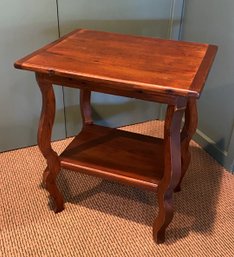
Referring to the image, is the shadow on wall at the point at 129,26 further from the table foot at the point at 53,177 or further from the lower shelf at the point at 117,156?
the table foot at the point at 53,177

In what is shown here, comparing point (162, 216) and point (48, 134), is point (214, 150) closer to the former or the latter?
point (162, 216)

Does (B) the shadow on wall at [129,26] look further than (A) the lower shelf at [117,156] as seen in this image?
Yes

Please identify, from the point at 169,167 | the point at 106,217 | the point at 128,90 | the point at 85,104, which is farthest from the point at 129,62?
the point at 106,217

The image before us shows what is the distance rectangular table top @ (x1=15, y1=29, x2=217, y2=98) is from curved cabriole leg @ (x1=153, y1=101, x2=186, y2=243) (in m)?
0.08

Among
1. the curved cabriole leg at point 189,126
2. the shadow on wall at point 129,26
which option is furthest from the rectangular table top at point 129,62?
the shadow on wall at point 129,26

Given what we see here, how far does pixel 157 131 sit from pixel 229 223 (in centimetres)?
68

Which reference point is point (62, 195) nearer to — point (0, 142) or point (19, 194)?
point (19, 194)

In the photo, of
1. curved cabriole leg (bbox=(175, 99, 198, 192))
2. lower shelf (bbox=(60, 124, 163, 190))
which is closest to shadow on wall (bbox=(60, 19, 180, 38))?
lower shelf (bbox=(60, 124, 163, 190))

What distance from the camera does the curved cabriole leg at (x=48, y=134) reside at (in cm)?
96

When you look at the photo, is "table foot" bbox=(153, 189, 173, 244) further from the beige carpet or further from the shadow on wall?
→ the shadow on wall

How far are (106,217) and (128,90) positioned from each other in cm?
57

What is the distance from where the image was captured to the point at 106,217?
3.93 feet

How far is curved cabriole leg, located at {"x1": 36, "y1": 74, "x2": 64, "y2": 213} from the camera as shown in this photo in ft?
3.16

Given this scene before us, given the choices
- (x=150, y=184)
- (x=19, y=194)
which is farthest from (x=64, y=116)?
(x=150, y=184)
